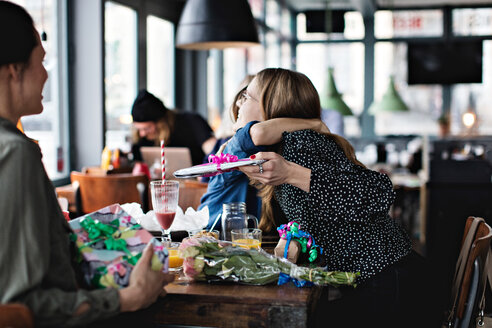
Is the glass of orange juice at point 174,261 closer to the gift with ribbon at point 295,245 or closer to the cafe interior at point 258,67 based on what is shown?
the cafe interior at point 258,67

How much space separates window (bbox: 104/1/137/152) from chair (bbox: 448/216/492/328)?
11.6 feet

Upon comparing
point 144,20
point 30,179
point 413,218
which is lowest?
Answer: point 413,218

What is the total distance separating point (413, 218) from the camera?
7840mm

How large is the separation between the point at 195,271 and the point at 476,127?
30.8 feet

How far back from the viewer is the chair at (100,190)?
361 centimetres

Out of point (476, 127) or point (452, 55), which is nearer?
point (476, 127)

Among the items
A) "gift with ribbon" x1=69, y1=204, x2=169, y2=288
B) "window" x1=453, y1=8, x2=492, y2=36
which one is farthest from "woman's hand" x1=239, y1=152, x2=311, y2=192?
"window" x1=453, y1=8, x2=492, y2=36

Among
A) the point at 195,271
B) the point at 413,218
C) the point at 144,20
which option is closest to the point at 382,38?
the point at 413,218

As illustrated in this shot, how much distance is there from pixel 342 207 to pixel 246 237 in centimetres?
35

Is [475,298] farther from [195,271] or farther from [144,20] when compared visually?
[144,20]

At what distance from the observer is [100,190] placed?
362 centimetres

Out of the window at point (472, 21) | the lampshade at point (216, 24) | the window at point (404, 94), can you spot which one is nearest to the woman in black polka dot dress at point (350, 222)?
the lampshade at point (216, 24)

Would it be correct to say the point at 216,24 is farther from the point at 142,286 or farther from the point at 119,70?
the point at 142,286

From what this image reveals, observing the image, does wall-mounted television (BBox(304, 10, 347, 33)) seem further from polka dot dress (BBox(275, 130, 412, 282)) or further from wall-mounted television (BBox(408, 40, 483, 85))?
polka dot dress (BBox(275, 130, 412, 282))
